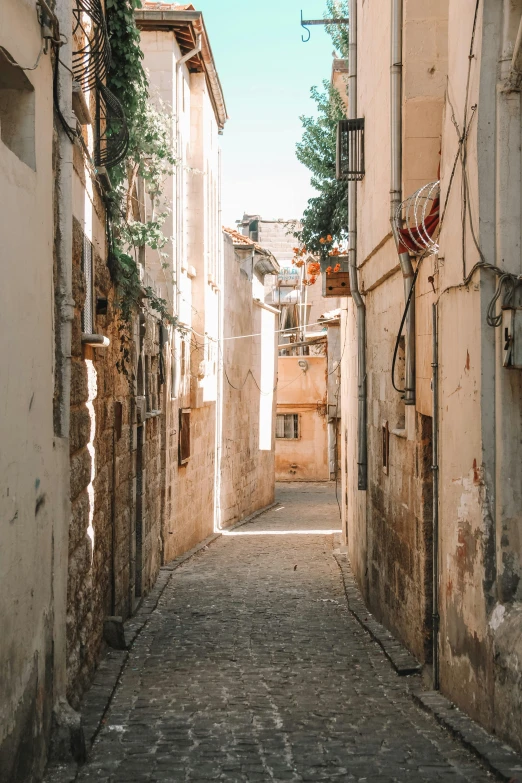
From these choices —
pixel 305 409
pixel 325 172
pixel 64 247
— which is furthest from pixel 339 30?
pixel 305 409

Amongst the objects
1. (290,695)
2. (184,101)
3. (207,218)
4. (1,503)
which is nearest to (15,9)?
(1,503)

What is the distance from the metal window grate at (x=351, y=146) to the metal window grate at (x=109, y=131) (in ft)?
14.3

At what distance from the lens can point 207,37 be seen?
629 inches

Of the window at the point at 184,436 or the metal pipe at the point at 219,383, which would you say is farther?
the metal pipe at the point at 219,383

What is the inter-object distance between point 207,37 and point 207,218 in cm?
309

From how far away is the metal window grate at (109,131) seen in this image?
785 centimetres

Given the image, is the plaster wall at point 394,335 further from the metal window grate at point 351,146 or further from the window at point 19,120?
the window at point 19,120

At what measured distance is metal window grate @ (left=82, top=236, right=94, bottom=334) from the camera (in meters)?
6.83

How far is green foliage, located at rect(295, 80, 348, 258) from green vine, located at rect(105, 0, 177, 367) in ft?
18.7

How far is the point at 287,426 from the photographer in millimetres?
35562

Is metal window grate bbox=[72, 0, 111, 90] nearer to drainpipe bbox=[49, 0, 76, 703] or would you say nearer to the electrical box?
drainpipe bbox=[49, 0, 76, 703]

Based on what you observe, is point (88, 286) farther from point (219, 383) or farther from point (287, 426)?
point (287, 426)

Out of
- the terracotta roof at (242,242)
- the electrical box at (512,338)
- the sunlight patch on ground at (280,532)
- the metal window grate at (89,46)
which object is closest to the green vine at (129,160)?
the metal window grate at (89,46)

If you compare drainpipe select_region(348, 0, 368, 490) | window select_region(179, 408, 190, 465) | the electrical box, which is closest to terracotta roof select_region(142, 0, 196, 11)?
drainpipe select_region(348, 0, 368, 490)
